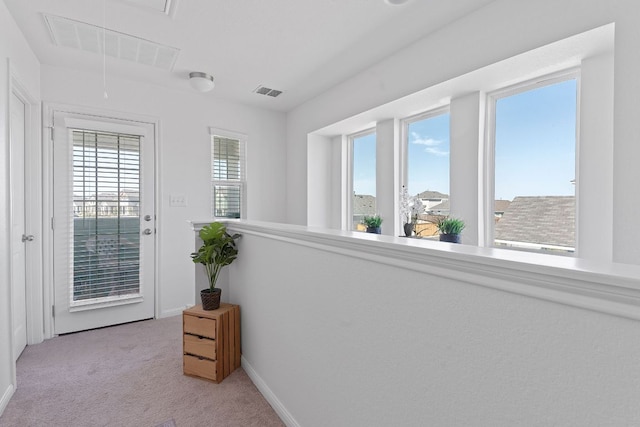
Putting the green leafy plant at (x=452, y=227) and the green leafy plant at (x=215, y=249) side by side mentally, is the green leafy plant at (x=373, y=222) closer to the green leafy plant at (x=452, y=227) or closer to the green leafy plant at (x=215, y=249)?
the green leafy plant at (x=452, y=227)

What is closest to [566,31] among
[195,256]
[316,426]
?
[316,426]

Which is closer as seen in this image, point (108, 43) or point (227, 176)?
point (108, 43)

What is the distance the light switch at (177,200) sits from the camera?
338 cm

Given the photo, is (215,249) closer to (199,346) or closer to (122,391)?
(199,346)

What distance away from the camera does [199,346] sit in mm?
2115

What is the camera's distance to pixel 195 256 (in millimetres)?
2180

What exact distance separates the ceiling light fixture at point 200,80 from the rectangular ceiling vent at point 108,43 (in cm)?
23

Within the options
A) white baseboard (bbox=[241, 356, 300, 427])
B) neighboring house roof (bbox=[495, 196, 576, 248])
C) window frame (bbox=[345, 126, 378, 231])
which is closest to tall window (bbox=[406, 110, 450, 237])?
neighboring house roof (bbox=[495, 196, 576, 248])

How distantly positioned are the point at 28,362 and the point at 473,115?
392 centimetres

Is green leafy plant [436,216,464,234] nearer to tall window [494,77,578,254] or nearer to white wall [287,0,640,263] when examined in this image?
tall window [494,77,578,254]

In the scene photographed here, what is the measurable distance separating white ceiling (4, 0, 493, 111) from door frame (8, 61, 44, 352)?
0.60 meters

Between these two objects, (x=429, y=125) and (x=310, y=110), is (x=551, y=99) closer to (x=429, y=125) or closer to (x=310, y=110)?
(x=429, y=125)

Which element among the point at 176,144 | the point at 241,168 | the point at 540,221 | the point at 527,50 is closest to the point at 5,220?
the point at 176,144

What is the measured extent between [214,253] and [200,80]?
1771 millimetres
